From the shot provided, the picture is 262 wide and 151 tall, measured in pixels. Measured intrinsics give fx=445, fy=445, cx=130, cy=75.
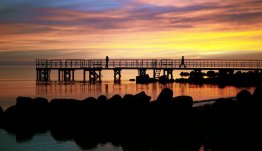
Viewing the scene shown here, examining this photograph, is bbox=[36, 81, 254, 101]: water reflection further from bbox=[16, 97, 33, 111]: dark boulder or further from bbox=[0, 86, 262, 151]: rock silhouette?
bbox=[16, 97, 33, 111]: dark boulder

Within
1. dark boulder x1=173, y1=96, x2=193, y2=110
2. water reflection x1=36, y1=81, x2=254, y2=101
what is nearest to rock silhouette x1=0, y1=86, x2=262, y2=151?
dark boulder x1=173, y1=96, x2=193, y2=110

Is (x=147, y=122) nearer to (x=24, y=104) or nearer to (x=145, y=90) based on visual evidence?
(x=24, y=104)

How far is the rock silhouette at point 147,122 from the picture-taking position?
1739 centimetres

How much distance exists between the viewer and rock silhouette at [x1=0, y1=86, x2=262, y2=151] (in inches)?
685

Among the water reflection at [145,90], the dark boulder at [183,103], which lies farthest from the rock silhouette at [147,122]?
the water reflection at [145,90]

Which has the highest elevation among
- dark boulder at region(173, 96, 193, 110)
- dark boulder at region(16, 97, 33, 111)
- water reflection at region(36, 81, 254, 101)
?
dark boulder at region(173, 96, 193, 110)

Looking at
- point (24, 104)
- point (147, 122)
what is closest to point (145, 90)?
point (24, 104)

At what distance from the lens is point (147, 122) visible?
953 inches

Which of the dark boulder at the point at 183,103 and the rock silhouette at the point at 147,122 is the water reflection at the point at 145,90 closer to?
the rock silhouette at the point at 147,122

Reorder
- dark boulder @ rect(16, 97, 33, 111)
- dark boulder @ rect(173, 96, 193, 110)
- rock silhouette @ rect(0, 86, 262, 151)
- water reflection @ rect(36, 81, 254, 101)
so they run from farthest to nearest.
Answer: water reflection @ rect(36, 81, 254, 101), dark boulder @ rect(16, 97, 33, 111), dark boulder @ rect(173, 96, 193, 110), rock silhouette @ rect(0, 86, 262, 151)

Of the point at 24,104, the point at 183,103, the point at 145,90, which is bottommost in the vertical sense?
the point at 145,90

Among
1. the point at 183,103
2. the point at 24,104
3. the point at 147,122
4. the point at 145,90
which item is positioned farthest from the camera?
the point at 145,90

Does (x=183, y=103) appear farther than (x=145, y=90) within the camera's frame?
No

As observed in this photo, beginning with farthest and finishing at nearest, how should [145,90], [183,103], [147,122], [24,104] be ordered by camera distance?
[145,90], [24,104], [147,122], [183,103]
